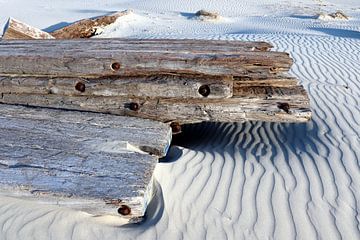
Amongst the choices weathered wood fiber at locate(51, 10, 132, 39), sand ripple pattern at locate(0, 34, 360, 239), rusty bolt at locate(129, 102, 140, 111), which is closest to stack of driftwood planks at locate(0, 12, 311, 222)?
rusty bolt at locate(129, 102, 140, 111)

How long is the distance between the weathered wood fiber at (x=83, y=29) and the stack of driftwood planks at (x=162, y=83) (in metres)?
7.36

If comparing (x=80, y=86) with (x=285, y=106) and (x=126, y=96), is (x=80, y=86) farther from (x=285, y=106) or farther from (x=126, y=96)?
(x=285, y=106)

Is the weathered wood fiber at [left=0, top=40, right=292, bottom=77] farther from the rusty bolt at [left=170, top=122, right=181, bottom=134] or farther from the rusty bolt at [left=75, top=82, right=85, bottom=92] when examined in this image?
the rusty bolt at [left=170, top=122, right=181, bottom=134]

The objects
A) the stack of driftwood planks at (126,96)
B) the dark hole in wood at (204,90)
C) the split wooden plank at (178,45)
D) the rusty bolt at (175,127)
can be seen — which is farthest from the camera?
the split wooden plank at (178,45)

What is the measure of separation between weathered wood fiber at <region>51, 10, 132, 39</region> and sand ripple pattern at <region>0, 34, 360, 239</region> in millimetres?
8046

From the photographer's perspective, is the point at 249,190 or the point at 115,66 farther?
the point at 115,66

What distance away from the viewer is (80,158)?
386 centimetres

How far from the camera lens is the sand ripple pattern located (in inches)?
130

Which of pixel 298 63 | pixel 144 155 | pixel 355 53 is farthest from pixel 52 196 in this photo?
pixel 355 53

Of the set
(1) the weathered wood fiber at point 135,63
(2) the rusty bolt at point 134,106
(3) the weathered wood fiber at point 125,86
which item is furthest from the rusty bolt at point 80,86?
(2) the rusty bolt at point 134,106

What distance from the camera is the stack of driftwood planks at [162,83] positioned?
4.65 metres

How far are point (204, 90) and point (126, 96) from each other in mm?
947

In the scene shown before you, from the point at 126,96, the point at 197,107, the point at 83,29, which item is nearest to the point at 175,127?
the point at 197,107

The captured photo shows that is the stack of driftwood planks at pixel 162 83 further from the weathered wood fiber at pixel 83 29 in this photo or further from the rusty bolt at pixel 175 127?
the weathered wood fiber at pixel 83 29
